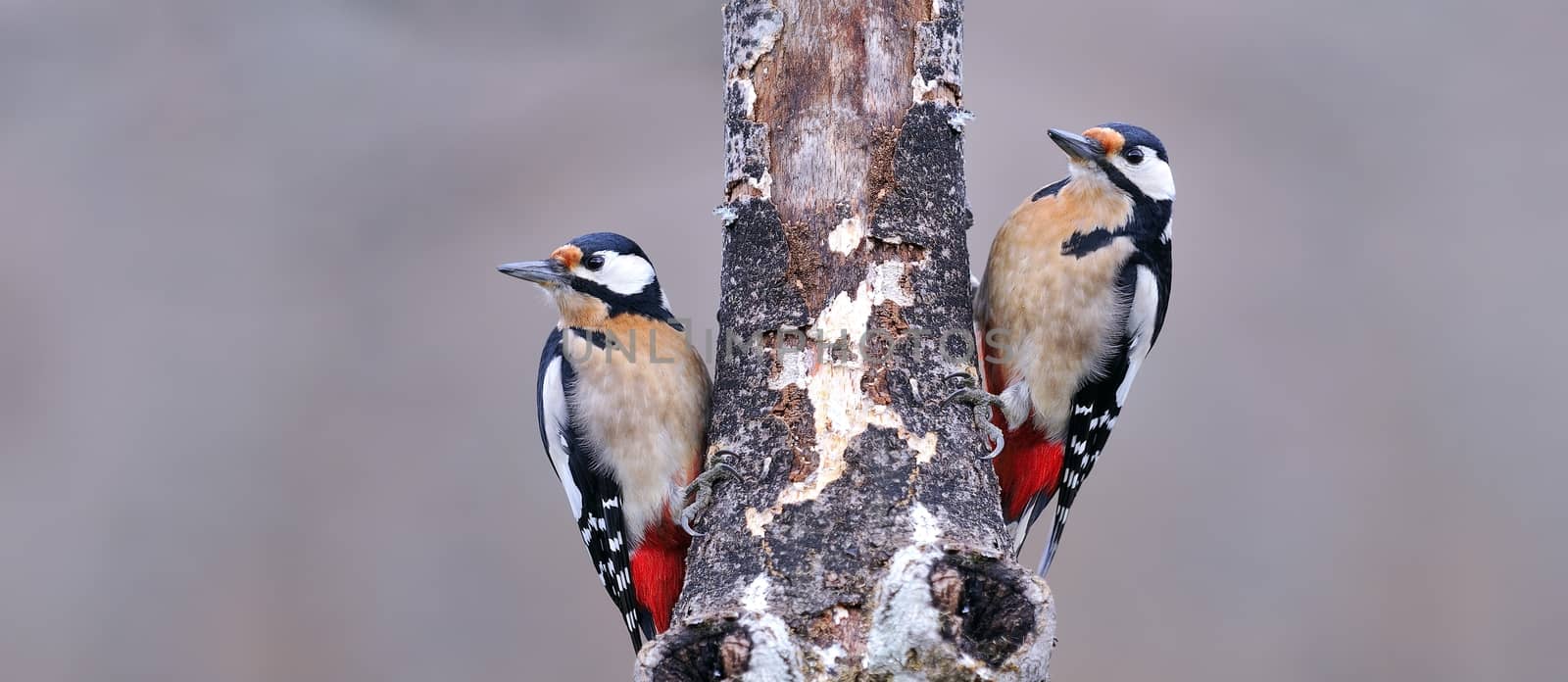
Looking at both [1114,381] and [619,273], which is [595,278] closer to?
[619,273]

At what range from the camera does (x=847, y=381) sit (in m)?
1.68

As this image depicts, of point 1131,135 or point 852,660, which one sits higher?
point 1131,135

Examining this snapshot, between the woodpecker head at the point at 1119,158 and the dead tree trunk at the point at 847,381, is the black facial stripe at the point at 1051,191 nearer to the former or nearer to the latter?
the woodpecker head at the point at 1119,158

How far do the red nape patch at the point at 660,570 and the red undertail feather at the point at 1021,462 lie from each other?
642mm

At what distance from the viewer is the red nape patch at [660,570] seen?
7.36ft

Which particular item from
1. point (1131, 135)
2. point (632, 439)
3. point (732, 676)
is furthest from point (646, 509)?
point (1131, 135)

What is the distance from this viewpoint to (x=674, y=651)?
1417mm

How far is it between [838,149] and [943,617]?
71cm

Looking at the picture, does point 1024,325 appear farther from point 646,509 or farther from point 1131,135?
point 646,509

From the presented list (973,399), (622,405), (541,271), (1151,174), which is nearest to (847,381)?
(973,399)

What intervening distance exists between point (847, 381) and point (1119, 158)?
81 centimetres

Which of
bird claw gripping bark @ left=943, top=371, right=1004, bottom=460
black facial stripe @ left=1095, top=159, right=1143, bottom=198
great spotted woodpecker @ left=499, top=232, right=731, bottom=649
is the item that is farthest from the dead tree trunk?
black facial stripe @ left=1095, top=159, right=1143, bottom=198

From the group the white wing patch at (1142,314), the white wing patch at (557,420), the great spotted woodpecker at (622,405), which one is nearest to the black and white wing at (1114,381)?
the white wing patch at (1142,314)

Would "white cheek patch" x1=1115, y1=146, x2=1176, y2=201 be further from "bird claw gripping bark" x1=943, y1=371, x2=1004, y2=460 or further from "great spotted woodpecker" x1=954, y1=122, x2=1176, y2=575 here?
"bird claw gripping bark" x1=943, y1=371, x2=1004, y2=460
